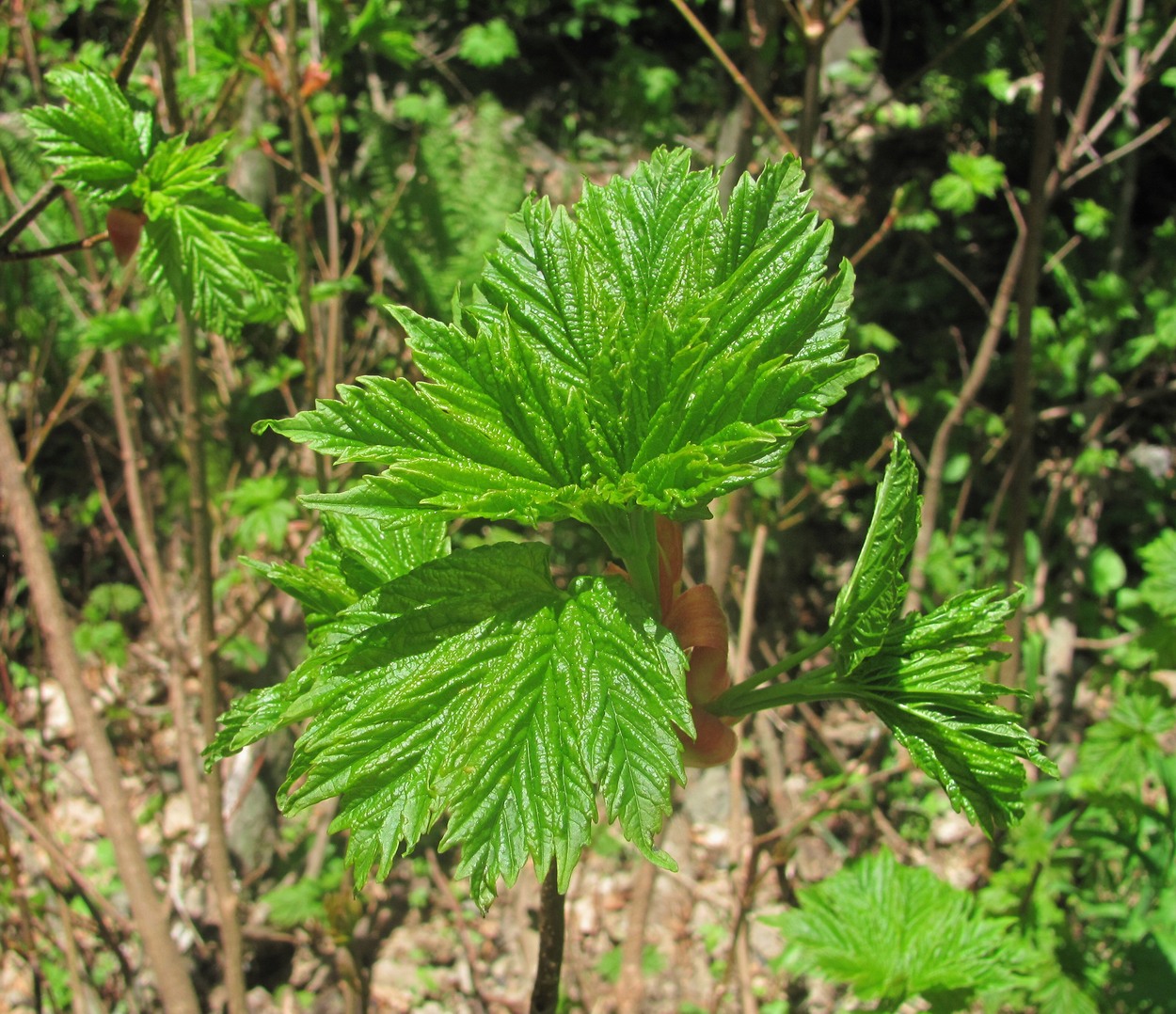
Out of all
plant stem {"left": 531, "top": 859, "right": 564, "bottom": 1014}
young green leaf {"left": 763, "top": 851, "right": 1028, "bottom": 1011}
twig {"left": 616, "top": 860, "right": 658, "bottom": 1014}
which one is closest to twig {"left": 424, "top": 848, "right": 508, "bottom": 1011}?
twig {"left": 616, "top": 860, "right": 658, "bottom": 1014}

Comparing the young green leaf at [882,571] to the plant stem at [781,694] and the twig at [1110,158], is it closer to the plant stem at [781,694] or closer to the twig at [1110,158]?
the plant stem at [781,694]

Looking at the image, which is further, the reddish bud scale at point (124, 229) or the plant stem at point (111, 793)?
the plant stem at point (111, 793)

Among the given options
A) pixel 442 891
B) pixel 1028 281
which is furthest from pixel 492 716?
pixel 442 891

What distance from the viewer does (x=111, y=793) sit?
55.2 inches

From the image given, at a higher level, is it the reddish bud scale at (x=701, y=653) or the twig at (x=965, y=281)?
the twig at (x=965, y=281)

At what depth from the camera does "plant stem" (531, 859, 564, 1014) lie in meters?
0.67

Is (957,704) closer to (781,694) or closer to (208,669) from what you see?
(781,694)

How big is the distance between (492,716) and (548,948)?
0.25 m

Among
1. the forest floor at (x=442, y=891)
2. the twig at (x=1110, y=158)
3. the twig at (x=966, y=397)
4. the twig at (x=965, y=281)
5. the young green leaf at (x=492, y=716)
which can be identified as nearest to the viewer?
the young green leaf at (x=492, y=716)

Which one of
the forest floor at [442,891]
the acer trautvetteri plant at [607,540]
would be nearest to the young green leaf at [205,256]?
the acer trautvetteri plant at [607,540]

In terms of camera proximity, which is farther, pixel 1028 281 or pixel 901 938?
pixel 1028 281

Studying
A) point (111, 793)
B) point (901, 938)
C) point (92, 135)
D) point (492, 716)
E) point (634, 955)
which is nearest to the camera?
point (492, 716)

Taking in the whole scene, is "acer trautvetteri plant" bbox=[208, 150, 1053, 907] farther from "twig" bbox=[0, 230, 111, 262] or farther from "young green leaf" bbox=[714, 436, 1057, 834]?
"twig" bbox=[0, 230, 111, 262]

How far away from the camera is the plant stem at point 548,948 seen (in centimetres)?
67
